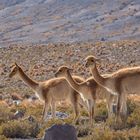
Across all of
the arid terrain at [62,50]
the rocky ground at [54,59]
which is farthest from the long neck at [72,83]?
the rocky ground at [54,59]

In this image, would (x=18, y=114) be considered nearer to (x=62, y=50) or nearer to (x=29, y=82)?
(x=29, y=82)

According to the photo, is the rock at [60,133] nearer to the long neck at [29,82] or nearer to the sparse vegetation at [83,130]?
the sparse vegetation at [83,130]

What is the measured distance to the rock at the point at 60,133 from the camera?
36.0 feet

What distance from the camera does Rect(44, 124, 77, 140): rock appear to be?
10984 millimetres

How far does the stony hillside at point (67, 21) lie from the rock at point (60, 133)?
296 ft

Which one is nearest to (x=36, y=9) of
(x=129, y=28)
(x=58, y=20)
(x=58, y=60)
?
(x=58, y=20)

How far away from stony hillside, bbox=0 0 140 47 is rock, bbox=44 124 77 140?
90.1m

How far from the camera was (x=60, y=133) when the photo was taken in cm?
1107

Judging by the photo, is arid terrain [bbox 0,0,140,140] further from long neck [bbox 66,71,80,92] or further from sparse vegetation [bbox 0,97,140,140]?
long neck [bbox 66,71,80,92]

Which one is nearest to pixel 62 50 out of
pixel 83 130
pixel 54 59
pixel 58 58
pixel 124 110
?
pixel 58 58

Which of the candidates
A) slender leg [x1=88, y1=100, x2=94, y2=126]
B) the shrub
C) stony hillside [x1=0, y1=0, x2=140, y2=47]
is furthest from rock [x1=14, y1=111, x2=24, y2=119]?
stony hillside [x1=0, y1=0, x2=140, y2=47]

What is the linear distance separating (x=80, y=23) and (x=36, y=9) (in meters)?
21.9

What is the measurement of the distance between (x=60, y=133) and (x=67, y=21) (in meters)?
116

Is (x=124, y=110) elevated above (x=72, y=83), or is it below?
below
